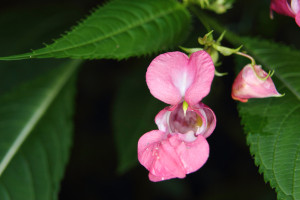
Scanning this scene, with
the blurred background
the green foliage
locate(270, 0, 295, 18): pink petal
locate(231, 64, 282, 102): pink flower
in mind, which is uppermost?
locate(270, 0, 295, 18): pink petal

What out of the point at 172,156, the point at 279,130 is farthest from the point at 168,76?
the point at 279,130

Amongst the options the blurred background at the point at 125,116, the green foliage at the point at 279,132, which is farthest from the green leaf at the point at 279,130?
the blurred background at the point at 125,116

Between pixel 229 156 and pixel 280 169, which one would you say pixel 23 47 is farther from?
pixel 280 169

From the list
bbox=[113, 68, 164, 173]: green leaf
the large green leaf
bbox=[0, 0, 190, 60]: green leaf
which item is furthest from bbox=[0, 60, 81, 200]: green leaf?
bbox=[0, 0, 190, 60]: green leaf

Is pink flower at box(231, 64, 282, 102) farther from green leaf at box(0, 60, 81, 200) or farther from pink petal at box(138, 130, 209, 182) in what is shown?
green leaf at box(0, 60, 81, 200)

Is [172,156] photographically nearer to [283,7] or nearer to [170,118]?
[170,118]

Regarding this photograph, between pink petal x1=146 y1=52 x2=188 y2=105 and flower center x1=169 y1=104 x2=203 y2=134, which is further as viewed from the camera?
flower center x1=169 y1=104 x2=203 y2=134

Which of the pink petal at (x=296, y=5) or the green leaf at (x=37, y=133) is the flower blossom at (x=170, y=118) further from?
the green leaf at (x=37, y=133)
